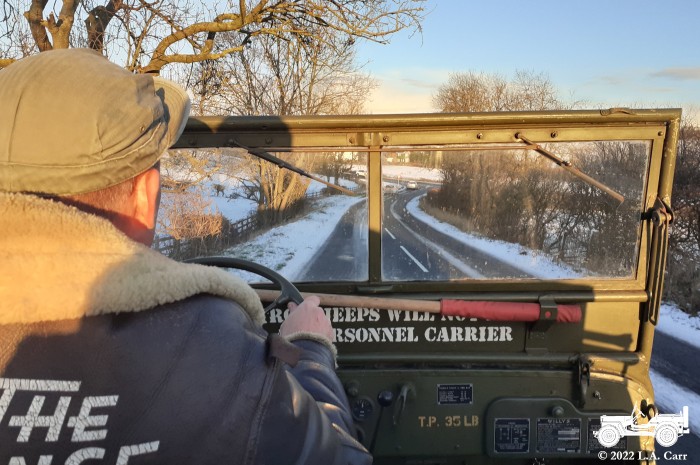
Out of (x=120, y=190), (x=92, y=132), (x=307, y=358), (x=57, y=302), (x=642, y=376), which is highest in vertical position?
(x=92, y=132)

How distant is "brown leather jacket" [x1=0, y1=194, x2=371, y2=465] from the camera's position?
2.93 feet

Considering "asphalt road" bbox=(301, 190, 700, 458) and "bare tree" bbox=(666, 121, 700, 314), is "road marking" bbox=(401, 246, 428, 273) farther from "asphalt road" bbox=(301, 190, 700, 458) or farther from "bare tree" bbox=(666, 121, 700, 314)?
"bare tree" bbox=(666, 121, 700, 314)

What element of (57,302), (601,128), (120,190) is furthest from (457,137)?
(57,302)

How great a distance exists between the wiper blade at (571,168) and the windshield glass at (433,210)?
0.03 meters

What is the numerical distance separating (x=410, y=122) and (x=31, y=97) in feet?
7.13

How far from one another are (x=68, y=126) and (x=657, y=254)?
295 centimetres

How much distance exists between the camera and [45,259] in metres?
0.92

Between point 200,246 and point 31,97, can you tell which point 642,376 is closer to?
point 200,246

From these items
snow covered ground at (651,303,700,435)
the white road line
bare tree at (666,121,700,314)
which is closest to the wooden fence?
the white road line

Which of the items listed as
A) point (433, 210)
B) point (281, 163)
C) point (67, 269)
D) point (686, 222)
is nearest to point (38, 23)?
point (281, 163)

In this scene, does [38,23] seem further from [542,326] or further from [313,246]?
[542,326]

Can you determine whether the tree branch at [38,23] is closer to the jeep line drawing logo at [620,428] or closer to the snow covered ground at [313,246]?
the snow covered ground at [313,246]

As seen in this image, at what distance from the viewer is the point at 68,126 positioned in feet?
3.19

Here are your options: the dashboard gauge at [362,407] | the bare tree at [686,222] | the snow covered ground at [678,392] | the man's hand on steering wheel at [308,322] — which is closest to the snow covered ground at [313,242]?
the dashboard gauge at [362,407]
